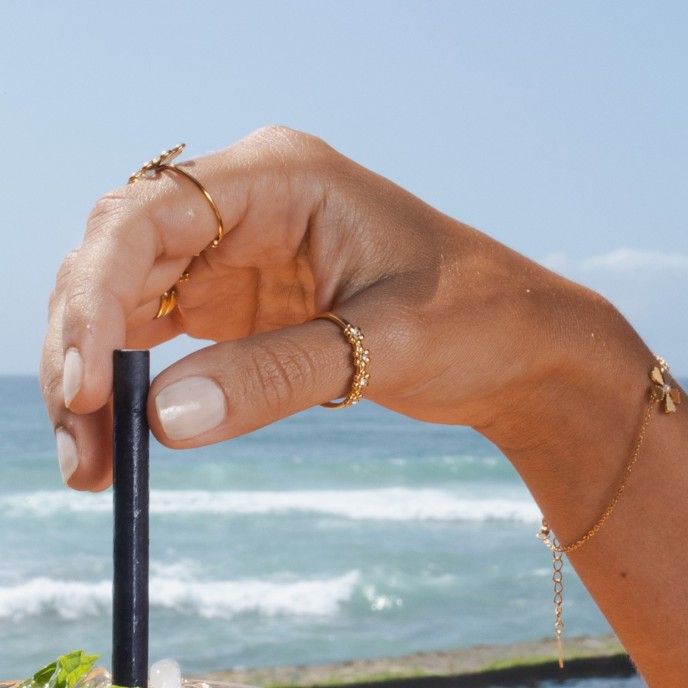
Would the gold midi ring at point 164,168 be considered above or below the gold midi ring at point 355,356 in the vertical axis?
above

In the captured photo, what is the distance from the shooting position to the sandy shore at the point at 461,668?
19.2ft

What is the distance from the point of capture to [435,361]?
1.46m

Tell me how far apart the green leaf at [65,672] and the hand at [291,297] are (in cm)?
24

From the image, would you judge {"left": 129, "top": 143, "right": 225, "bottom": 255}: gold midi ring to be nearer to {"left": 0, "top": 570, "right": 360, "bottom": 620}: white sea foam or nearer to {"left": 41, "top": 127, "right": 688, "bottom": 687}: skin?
{"left": 41, "top": 127, "right": 688, "bottom": 687}: skin

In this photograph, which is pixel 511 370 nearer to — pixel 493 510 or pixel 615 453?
pixel 615 453

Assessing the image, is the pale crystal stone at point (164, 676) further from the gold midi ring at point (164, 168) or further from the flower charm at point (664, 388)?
the flower charm at point (664, 388)

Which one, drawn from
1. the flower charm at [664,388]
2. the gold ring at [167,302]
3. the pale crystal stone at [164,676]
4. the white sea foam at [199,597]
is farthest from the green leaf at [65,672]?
the white sea foam at [199,597]

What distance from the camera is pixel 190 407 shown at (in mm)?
1140

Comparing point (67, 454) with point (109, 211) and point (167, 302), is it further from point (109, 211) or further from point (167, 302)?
point (167, 302)

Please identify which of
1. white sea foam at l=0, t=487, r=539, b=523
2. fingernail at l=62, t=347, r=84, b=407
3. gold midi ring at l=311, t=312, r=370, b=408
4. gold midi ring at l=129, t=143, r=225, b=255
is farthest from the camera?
white sea foam at l=0, t=487, r=539, b=523

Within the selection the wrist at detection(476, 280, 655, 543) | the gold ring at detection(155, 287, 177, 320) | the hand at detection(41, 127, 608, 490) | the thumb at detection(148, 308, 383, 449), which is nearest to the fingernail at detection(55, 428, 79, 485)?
the hand at detection(41, 127, 608, 490)

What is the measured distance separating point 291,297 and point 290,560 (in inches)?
406

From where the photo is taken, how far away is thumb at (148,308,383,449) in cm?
114

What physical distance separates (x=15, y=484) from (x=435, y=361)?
16132 millimetres
